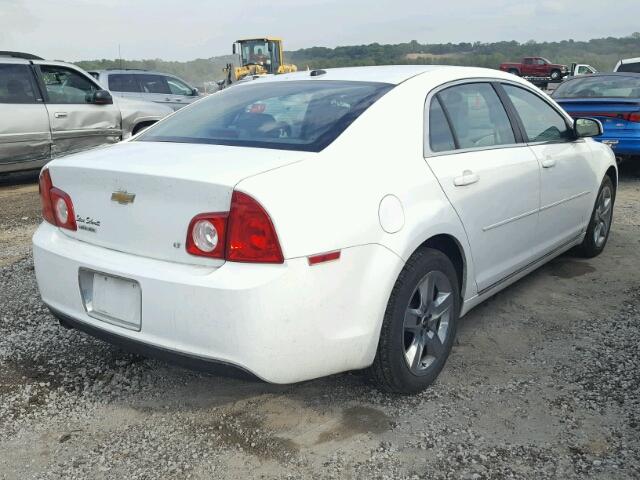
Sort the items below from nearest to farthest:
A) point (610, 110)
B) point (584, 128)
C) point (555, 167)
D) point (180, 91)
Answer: point (555, 167), point (584, 128), point (610, 110), point (180, 91)

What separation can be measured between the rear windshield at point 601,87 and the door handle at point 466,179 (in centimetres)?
631

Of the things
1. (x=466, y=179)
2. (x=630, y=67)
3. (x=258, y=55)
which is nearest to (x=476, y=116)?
(x=466, y=179)

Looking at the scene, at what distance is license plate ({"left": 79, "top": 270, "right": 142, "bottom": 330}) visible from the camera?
8.22 ft

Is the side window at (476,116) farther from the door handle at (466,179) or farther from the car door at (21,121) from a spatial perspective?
the car door at (21,121)

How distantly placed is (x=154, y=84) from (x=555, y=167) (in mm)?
10469

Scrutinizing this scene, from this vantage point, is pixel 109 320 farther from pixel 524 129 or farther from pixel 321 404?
pixel 524 129

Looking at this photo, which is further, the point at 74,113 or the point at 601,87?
the point at 601,87

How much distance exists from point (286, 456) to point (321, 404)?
0.44m

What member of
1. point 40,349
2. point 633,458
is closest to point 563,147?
point 633,458

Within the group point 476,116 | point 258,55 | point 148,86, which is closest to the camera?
point 476,116

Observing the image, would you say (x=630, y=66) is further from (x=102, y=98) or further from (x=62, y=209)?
(x=62, y=209)

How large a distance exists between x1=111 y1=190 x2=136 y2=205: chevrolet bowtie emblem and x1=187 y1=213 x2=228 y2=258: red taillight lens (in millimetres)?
332

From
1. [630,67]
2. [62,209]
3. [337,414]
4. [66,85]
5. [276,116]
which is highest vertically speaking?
[630,67]

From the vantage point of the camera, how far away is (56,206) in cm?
288
